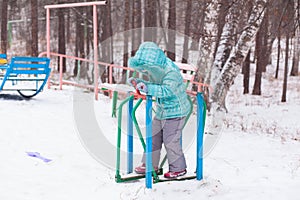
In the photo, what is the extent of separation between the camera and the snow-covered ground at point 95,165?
4414 millimetres

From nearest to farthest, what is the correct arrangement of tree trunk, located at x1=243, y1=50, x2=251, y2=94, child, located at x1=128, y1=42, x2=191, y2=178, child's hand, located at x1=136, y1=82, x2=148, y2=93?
child's hand, located at x1=136, y1=82, x2=148, y2=93, child, located at x1=128, y1=42, x2=191, y2=178, tree trunk, located at x1=243, y1=50, x2=251, y2=94

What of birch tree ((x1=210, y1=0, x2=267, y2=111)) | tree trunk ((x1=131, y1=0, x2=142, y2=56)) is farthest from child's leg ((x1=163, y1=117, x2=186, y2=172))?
tree trunk ((x1=131, y1=0, x2=142, y2=56))

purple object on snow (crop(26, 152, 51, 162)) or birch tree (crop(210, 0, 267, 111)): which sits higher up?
birch tree (crop(210, 0, 267, 111))

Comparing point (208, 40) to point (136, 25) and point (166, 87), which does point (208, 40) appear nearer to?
point (166, 87)

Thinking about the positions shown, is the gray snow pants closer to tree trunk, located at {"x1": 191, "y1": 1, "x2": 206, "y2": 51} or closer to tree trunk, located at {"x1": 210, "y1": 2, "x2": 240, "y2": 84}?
tree trunk, located at {"x1": 191, "y1": 1, "x2": 206, "y2": 51}

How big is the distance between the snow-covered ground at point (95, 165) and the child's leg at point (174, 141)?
19 cm

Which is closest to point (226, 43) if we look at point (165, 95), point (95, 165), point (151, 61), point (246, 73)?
point (95, 165)

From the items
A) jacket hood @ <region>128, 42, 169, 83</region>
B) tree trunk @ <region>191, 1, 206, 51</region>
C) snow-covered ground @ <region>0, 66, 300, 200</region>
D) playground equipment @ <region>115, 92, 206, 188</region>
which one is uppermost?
tree trunk @ <region>191, 1, 206, 51</region>

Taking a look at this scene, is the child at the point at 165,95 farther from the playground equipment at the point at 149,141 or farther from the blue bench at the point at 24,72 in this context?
the blue bench at the point at 24,72

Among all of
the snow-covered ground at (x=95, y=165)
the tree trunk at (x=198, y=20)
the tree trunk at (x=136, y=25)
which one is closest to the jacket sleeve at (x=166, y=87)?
the snow-covered ground at (x=95, y=165)

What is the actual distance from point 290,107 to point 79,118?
1132 centimetres

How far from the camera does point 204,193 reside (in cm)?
435

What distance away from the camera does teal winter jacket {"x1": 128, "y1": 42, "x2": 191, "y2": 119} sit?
4.26 meters

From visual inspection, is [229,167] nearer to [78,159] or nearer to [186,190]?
[186,190]
